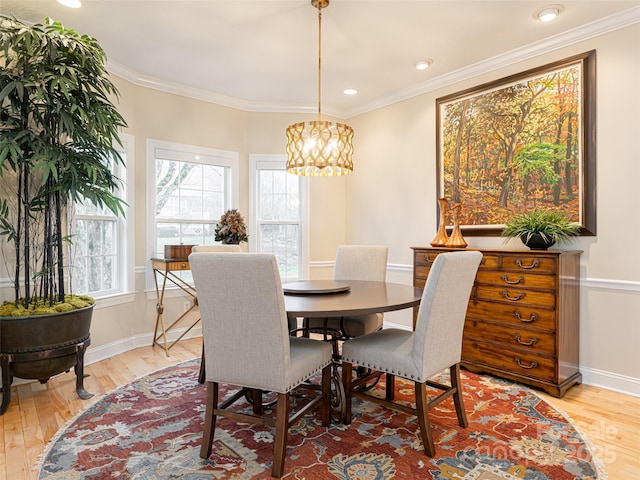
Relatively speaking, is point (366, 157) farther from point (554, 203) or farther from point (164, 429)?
point (164, 429)

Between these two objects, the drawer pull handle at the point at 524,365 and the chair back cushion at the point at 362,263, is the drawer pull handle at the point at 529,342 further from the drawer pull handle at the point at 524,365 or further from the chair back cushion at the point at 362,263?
the chair back cushion at the point at 362,263

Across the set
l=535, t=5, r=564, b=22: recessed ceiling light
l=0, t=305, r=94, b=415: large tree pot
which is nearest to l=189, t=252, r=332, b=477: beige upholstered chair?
l=0, t=305, r=94, b=415: large tree pot

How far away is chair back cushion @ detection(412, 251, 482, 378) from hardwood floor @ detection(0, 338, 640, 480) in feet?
3.03

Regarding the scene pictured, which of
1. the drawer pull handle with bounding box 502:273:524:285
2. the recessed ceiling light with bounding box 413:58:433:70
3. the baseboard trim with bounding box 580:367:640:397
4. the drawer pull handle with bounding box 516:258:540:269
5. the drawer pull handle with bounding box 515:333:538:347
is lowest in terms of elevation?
the baseboard trim with bounding box 580:367:640:397

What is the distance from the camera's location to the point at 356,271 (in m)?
3.54

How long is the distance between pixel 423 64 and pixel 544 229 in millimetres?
1865

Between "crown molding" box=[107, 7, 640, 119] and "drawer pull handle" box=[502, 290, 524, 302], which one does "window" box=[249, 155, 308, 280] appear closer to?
"crown molding" box=[107, 7, 640, 119]

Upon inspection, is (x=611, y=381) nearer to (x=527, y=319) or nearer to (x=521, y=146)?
(x=527, y=319)

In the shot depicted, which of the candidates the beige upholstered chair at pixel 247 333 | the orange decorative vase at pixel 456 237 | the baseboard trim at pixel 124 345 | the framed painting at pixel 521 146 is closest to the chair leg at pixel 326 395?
the beige upholstered chair at pixel 247 333

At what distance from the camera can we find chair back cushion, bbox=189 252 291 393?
70.6 inches

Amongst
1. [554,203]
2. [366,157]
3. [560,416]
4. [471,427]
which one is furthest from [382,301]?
[366,157]

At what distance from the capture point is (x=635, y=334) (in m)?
2.83

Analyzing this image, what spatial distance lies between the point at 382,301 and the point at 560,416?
139 cm

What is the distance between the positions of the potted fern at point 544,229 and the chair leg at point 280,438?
2.27m
